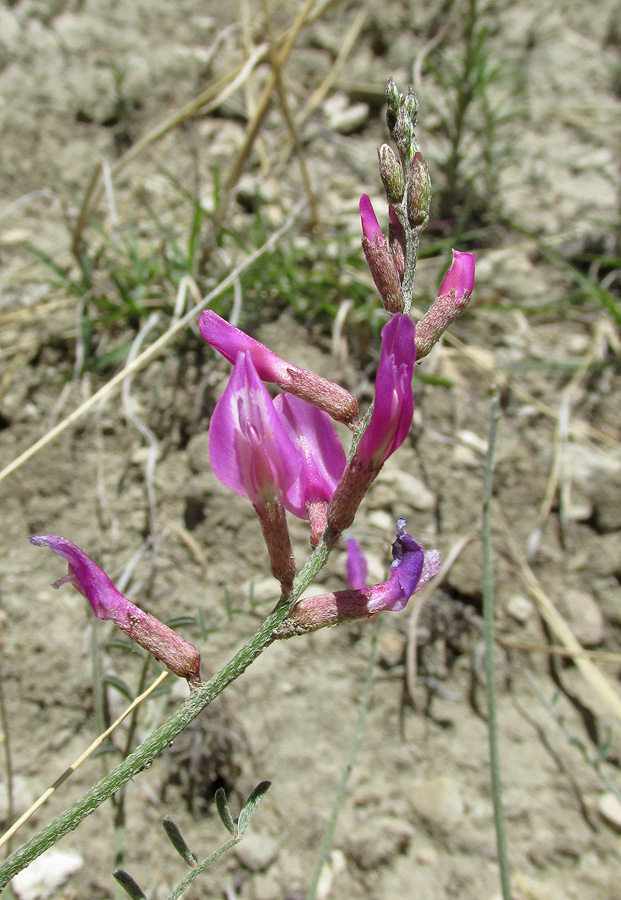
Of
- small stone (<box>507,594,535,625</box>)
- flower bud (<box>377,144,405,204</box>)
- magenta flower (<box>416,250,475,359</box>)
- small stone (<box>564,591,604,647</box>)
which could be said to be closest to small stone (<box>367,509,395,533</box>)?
small stone (<box>507,594,535,625</box>)

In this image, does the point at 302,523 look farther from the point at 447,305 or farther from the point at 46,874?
the point at 447,305

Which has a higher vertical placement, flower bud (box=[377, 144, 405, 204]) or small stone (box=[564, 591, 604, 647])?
flower bud (box=[377, 144, 405, 204])

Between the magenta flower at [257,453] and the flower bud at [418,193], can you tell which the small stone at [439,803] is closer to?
the magenta flower at [257,453]

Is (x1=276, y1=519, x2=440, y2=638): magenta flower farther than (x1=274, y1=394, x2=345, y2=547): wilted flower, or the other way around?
(x1=274, y1=394, x2=345, y2=547): wilted flower

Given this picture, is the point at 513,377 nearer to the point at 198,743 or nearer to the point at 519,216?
the point at 519,216

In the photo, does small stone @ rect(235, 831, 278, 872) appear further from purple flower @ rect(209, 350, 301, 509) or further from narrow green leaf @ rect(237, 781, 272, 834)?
purple flower @ rect(209, 350, 301, 509)

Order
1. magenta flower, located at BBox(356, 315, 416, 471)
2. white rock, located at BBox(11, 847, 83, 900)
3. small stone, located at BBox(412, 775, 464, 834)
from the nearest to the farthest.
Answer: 1. magenta flower, located at BBox(356, 315, 416, 471)
2. white rock, located at BBox(11, 847, 83, 900)
3. small stone, located at BBox(412, 775, 464, 834)

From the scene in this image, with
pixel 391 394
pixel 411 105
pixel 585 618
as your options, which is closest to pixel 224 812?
pixel 391 394

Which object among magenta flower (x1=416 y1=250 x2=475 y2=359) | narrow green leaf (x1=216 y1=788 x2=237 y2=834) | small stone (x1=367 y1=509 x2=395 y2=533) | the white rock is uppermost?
magenta flower (x1=416 y1=250 x2=475 y2=359)
